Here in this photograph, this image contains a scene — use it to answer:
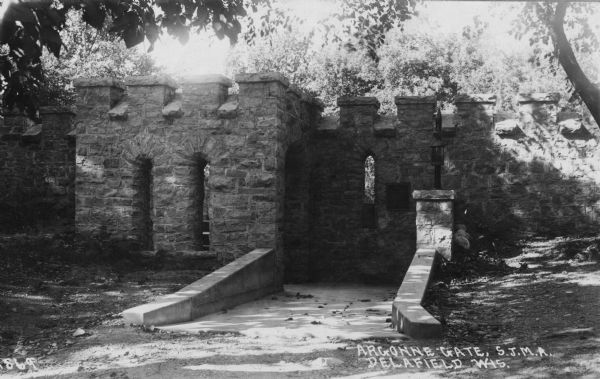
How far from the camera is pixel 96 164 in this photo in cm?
1030

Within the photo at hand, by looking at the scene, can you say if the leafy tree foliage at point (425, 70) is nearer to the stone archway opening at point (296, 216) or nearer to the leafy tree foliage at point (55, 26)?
the stone archway opening at point (296, 216)

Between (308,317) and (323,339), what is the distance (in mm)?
1469

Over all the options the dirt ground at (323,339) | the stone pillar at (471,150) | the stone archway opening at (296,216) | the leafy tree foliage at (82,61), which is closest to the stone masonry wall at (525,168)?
the stone pillar at (471,150)

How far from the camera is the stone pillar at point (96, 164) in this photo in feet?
→ 33.6

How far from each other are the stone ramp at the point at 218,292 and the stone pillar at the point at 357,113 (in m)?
3.52

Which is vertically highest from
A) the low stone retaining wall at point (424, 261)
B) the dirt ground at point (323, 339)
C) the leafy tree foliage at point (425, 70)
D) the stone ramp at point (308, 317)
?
the leafy tree foliage at point (425, 70)

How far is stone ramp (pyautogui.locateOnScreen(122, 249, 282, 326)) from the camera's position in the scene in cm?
642

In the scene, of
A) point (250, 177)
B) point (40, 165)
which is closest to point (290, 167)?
point (250, 177)

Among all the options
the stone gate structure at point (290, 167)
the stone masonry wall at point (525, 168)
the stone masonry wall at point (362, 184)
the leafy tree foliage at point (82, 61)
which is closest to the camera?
the stone gate structure at point (290, 167)

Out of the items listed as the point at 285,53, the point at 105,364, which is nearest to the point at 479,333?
the point at 105,364

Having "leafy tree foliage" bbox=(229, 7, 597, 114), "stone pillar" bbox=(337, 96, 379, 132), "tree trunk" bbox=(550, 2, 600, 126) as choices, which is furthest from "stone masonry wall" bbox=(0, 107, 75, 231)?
"leafy tree foliage" bbox=(229, 7, 597, 114)

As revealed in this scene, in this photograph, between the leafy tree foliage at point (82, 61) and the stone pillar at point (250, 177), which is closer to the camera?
the stone pillar at point (250, 177)

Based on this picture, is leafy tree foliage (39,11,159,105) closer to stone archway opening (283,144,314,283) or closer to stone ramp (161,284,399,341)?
stone archway opening (283,144,314,283)

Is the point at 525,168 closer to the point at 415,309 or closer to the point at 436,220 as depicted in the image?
the point at 436,220
